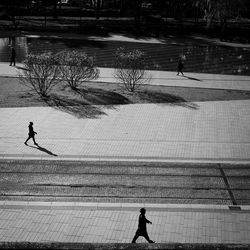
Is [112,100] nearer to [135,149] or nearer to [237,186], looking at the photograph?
[135,149]

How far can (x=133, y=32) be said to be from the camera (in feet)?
171

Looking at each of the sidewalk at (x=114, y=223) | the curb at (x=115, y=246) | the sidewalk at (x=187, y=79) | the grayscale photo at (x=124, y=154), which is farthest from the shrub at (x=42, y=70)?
the curb at (x=115, y=246)

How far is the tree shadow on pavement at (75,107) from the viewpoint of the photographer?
903 inches

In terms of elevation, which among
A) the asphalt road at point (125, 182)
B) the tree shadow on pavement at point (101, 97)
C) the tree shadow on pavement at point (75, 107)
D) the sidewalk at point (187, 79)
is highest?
the sidewalk at point (187, 79)

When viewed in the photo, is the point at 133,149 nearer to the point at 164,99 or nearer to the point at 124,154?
the point at 124,154

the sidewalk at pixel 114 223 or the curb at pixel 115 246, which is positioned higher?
the curb at pixel 115 246

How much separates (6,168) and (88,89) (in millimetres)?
11584

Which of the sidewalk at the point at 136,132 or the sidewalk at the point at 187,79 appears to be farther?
the sidewalk at the point at 187,79

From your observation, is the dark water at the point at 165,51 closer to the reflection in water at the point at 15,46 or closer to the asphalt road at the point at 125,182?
the reflection in water at the point at 15,46

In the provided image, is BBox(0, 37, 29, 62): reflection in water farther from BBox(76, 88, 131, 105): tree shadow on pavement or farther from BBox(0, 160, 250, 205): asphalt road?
BBox(0, 160, 250, 205): asphalt road

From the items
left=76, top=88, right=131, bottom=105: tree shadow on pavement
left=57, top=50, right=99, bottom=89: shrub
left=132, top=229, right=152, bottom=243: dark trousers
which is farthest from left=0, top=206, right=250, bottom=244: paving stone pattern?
left=57, top=50, right=99, bottom=89: shrub

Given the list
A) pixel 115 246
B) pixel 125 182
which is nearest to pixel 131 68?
pixel 125 182

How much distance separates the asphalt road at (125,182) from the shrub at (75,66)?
392 inches

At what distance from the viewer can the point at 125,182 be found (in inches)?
618
